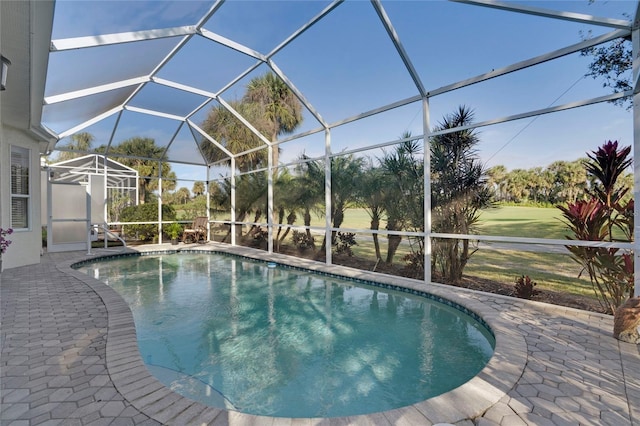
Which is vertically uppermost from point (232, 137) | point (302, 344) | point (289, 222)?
point (232, 137)

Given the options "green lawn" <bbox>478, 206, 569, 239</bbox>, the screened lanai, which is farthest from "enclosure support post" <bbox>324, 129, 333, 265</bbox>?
"green lawn" <bbox>478, 206, 569, 239</bbox>

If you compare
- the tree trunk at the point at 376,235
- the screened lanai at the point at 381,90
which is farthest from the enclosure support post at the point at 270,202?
the tree trunk at the point at 376,235

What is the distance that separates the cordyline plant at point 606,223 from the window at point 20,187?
12530 millimetres

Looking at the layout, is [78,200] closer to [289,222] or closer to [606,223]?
[289,222]

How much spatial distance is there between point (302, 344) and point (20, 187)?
914 cm

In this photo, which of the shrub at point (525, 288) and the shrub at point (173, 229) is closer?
the shrub at point (525, 288)

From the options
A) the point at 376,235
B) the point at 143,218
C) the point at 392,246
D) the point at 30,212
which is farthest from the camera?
the point at 143,218

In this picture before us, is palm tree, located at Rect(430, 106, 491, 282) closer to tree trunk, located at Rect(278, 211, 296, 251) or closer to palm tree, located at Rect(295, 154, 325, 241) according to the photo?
palm tree, located at Rect(295, 154, 325, 241)

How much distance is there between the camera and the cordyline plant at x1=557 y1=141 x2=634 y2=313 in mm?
4566

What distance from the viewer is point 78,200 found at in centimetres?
1240

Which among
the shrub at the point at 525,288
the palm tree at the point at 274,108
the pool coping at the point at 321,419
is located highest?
the palm tree at the point at 274,108

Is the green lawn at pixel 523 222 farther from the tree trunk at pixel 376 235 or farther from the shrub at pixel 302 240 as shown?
the shrub at pixel 302 240

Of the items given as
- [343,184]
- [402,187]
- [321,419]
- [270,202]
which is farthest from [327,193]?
[321,419]

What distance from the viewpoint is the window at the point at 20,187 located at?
8.16m
